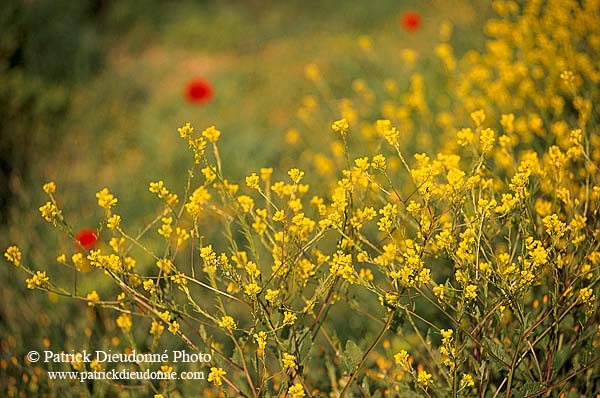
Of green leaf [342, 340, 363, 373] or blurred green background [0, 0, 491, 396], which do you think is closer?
green leaf [342, 340, 363, 373]

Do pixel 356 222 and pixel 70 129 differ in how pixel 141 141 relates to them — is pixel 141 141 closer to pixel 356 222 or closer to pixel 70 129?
pixel 70 129

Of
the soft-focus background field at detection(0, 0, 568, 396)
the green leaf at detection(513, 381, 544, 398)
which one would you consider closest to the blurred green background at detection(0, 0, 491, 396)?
the soft-focus background field at detection(0, 0, 568, 396)

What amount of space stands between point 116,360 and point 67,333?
379mm

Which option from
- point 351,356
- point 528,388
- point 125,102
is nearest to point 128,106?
point 125,102

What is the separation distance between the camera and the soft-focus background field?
3.12 meters

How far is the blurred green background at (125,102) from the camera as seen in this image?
3.47 metres

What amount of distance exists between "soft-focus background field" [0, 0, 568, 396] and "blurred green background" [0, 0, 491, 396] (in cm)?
1

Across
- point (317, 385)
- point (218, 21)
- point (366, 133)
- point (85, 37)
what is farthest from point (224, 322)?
point (218, 21)

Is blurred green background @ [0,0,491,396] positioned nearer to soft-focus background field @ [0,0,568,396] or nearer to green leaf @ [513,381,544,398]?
soft-focus background field @ [0,0,568,396]

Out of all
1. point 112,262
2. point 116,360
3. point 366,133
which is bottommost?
point 116,360

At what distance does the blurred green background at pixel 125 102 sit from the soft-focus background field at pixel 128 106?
1 centimetres

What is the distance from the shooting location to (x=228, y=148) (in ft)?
14.4

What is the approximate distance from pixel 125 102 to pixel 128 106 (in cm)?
5

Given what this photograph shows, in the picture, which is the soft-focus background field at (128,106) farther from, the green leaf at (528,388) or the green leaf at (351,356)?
the green leaf at (528,388)
